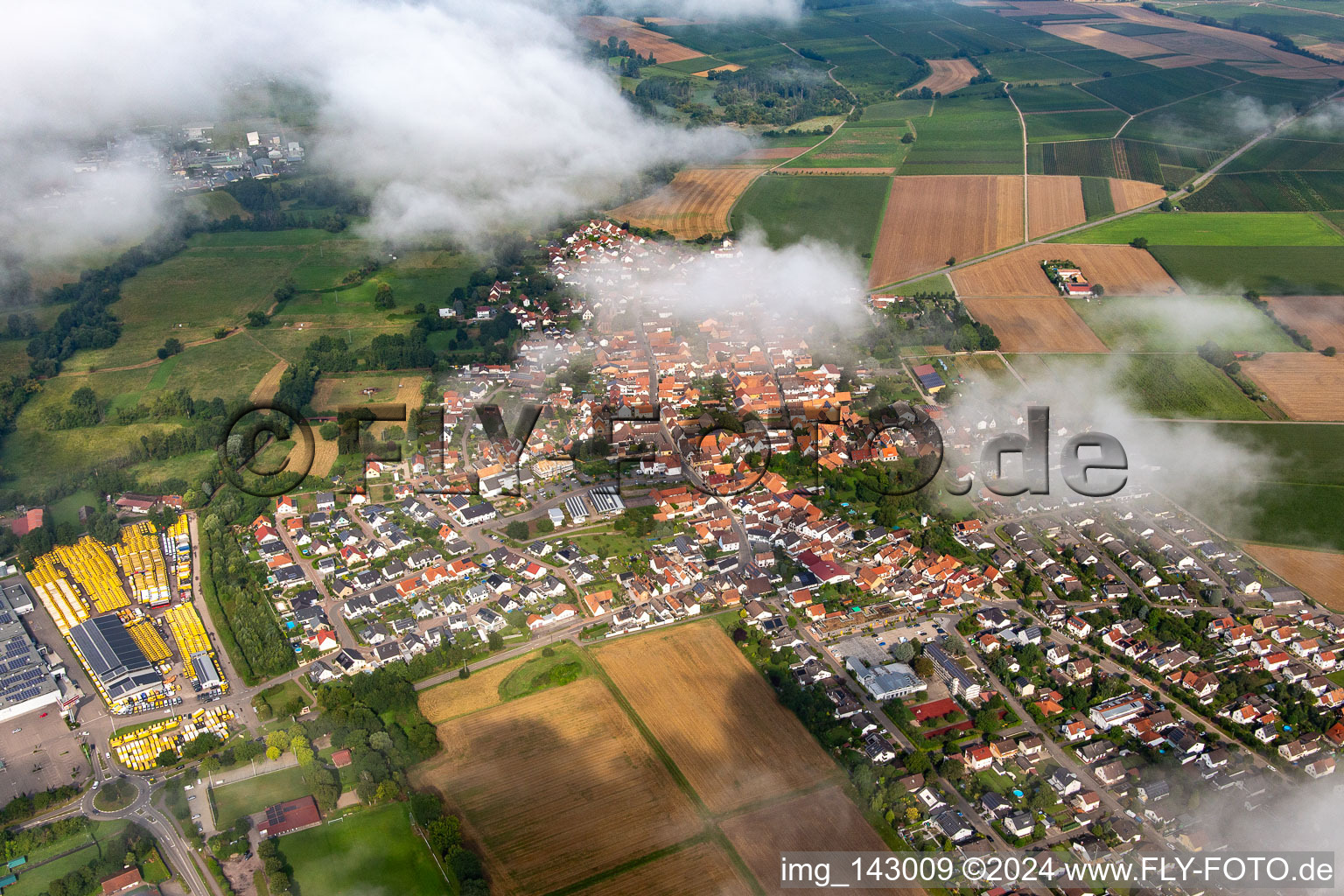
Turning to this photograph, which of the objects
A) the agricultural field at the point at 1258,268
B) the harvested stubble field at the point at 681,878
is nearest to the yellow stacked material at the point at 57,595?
the harvested stubble field at the point at 681,878

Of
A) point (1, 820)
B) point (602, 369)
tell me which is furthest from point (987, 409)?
point (1, 820)

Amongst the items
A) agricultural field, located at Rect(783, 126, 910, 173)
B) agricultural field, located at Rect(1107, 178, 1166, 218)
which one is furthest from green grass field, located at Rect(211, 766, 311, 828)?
agricultural field, located at Rect(783, 126, 910, 173)

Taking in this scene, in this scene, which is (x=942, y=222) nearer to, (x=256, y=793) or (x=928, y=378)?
(x=928, y=378)

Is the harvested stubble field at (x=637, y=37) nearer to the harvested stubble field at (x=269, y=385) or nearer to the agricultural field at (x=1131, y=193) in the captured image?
the agricultural field at (x=1131, y=193)

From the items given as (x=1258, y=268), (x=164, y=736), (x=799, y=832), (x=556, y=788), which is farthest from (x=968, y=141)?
(x=164, y=736)

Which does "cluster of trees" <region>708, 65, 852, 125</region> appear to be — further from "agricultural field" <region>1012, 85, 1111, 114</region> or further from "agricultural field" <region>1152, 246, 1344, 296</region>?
"agricultural field" <region>1152, 246, 1344, 296</region>

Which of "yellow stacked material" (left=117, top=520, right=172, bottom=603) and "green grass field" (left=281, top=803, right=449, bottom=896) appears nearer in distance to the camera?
"green grass field" (left=281, top=803, right=449, bottom=896)

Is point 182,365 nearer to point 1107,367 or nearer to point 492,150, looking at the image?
point 492,150
